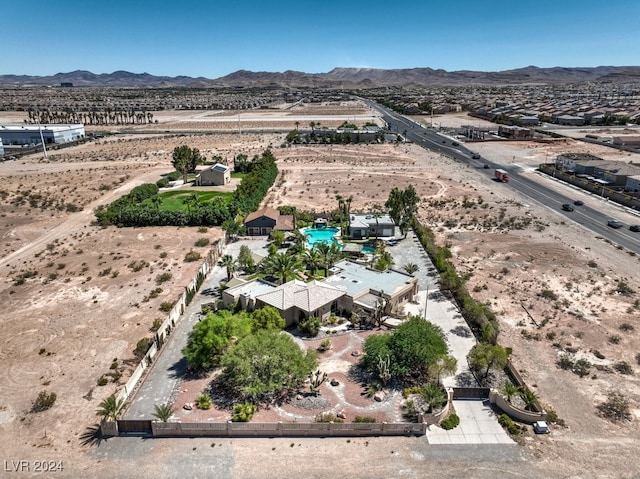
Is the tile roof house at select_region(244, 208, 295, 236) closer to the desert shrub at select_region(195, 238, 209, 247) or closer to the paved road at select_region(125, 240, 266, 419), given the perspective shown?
the desert shrub at select_region(195, 238, 209, 247)

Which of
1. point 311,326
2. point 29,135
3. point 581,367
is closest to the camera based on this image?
point 581,367

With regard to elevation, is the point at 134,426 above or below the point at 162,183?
below

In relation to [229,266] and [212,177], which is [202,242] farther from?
[212,177]

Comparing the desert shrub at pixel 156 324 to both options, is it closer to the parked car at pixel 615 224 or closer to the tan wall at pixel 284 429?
the tan wall at pixel 284 429

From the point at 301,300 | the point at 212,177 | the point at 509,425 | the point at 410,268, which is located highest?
the point at 212,177

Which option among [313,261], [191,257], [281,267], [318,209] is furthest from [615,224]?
[191,257]

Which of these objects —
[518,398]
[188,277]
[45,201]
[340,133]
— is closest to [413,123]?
[340,133]

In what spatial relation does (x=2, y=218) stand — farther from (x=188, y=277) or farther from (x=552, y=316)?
(x=552, y=316)

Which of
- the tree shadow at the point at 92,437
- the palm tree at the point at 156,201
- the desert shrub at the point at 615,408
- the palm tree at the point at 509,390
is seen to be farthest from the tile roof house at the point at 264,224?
the desert shrub at the point at 615,408

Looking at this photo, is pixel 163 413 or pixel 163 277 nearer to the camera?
pixel 163 413
